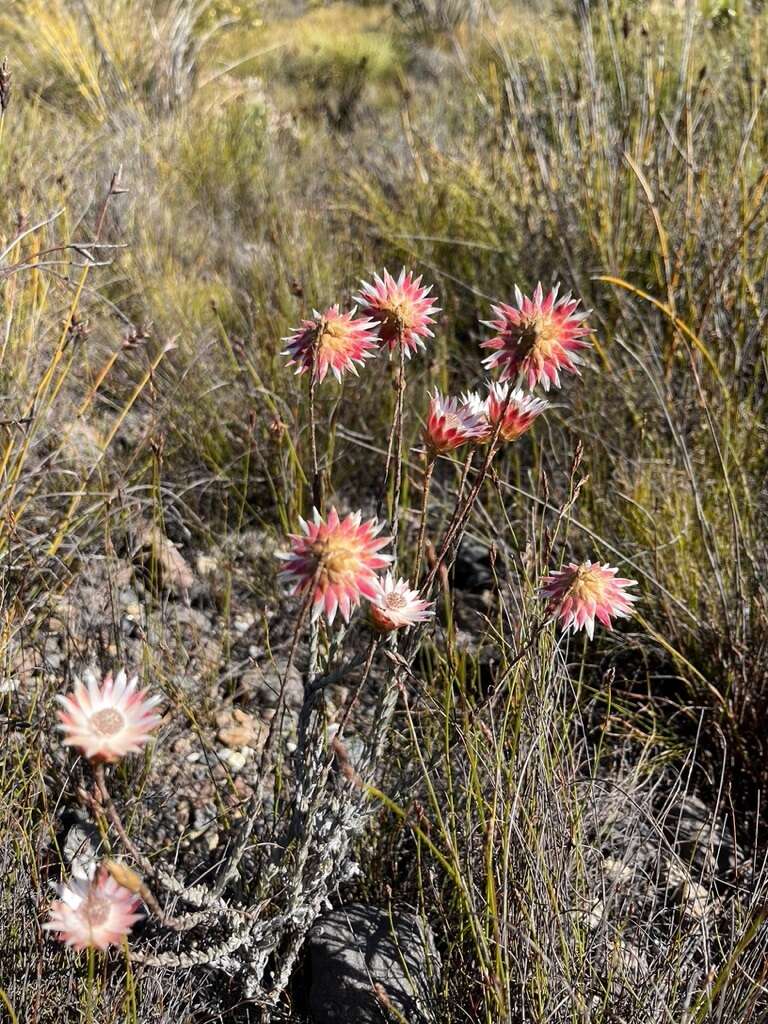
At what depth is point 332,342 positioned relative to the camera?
1304mm

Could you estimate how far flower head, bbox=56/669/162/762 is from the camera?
936 millimetres

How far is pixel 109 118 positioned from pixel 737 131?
11.7ft

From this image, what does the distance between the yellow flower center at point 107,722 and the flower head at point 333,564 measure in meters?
0.24

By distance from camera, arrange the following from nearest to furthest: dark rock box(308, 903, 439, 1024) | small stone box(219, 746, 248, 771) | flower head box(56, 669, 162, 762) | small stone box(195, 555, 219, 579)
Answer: flower head box(56, 669, 162, 762)
dark rock box(308, 903, 439, 1024)
small stone box(219, 746, 248, 771)
small stone box(195, 555, 219, 579)

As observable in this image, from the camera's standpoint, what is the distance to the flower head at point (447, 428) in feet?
4.24

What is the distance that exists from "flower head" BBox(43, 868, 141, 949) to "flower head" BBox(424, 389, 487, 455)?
27.8 inches

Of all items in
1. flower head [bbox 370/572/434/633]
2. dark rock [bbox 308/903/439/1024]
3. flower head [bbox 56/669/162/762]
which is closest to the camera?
flower head [bbox 56/669/162/762]

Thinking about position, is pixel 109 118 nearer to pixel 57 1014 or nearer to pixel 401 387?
pixel 401 387

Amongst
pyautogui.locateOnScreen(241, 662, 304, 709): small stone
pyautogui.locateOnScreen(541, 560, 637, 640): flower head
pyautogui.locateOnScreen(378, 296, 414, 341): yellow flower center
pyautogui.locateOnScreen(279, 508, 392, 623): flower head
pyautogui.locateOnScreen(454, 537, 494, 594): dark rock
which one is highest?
pyautogui.locateOnScreen(378, 296, 414, 341): yellow flower center

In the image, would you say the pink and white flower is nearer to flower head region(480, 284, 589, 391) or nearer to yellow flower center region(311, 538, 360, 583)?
flower head region(480, 284, 589, 391)

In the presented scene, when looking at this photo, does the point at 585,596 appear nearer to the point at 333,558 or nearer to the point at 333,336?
the point at 333,558

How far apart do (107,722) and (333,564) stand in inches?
11.8

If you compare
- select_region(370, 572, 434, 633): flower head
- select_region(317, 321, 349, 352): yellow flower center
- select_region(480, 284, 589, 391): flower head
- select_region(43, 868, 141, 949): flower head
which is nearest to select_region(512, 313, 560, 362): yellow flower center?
select_region(480, 284, 589, 391): flower head

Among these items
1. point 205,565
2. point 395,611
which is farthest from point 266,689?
point 395,611
